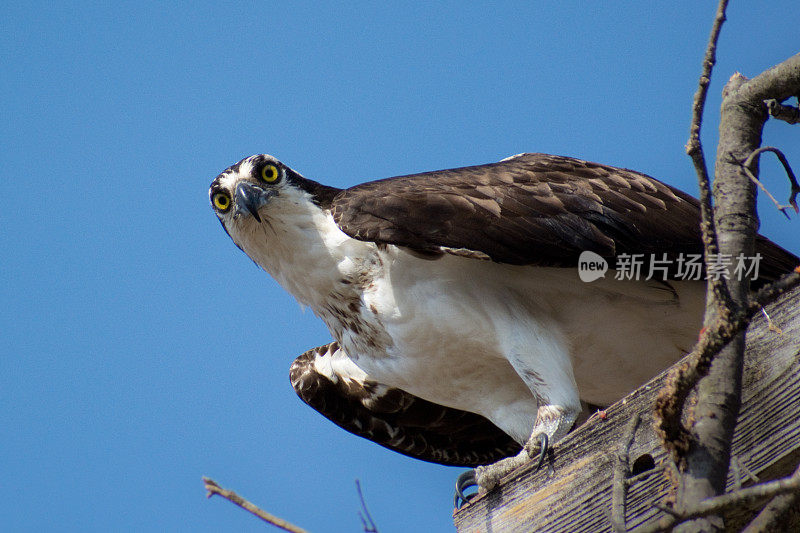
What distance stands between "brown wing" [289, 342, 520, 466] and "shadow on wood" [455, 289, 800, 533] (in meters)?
2.41

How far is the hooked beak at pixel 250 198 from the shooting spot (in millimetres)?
5238

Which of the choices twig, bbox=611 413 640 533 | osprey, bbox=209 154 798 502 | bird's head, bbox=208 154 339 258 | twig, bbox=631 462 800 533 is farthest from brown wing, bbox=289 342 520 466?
twig, bbox=631 462 800 533

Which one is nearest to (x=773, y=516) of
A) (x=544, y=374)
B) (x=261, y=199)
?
(x=544, y=374)

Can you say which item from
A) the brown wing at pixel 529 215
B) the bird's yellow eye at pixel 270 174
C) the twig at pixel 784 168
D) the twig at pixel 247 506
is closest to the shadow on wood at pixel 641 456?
the twig at pixel 784 168

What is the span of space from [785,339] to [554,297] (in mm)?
1965

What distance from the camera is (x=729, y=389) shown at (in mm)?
2275

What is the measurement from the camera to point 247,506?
6.70 feet

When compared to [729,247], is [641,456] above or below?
below

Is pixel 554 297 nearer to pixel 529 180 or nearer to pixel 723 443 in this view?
pixel 529 180

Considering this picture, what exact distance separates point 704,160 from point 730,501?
0.75m

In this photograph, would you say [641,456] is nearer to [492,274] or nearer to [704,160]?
[704,160]

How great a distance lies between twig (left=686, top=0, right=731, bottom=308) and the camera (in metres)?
2.11

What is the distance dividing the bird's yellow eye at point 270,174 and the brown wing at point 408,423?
41.2 inches

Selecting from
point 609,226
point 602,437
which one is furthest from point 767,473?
point 609,226
